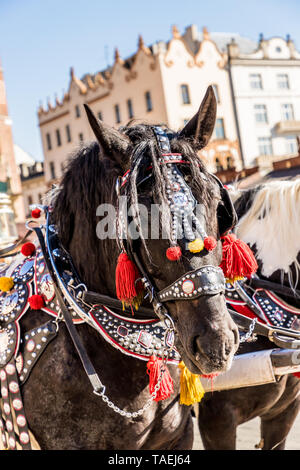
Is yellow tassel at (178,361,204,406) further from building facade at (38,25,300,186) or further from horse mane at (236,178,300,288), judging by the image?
building facade at (38,25,300,186)

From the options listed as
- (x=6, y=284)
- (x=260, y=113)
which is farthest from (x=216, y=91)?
(x=6, y=284)

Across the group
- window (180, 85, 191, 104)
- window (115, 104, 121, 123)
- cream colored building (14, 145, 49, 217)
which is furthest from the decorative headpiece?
cream colored building (14, 145, 49, 217)

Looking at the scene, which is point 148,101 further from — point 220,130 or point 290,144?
point 290,144

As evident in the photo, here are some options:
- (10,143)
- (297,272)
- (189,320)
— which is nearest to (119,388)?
(189,320)

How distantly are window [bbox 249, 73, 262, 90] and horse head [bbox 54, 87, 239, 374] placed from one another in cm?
3693

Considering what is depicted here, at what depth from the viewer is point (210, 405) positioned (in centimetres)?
280

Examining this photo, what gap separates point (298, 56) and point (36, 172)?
24.3 meters

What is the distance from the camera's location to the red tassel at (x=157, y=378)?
6.39 feet

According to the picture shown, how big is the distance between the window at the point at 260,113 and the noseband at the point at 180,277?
3650cm

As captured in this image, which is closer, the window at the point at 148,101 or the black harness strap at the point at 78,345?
the black harness strap at the point at 78,345

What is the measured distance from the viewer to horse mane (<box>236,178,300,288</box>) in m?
2.85

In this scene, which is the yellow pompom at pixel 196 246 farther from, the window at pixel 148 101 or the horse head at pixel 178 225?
the window at pixel 148 101

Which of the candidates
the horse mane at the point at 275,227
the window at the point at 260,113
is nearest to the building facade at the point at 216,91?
the window at the point at 260,113

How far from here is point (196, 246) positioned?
5.43 feet
